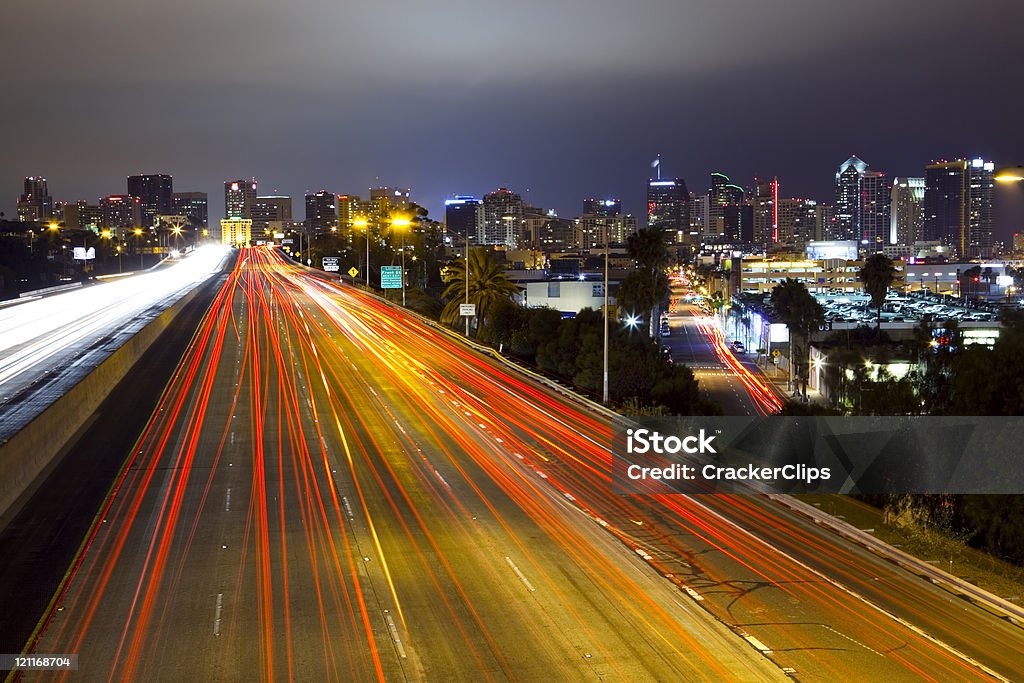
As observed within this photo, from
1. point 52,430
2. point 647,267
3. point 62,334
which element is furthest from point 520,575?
point 647,267

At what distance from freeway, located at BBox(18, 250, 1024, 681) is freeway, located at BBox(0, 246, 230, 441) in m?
4.28

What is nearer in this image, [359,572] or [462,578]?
[462,578]

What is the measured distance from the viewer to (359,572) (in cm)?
1694

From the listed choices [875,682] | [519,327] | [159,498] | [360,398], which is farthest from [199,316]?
[875,682]

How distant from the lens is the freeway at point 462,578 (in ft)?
43.7

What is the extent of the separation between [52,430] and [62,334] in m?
26.3

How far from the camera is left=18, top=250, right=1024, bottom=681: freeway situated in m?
13.3

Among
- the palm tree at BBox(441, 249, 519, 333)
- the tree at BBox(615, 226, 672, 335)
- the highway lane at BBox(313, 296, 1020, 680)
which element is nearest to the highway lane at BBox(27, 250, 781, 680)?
the highway lane at BBox(313, 296, 1020, 680)

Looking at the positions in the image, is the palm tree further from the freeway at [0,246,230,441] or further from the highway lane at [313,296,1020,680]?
the highway lane at [313,296,1020,680]

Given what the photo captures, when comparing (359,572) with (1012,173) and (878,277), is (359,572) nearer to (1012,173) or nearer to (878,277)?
(1012,173)

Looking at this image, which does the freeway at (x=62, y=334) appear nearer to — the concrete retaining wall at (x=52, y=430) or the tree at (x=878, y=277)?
the concrete retaining wall at (x=52, y=430)

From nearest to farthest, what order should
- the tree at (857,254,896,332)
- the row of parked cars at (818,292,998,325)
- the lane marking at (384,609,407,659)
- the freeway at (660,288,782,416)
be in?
1. the lane marking at (384,609,407,659)
2. the freeway at (660,288,782,416)
3. the row of parked cars at (818,292,998,325)
4. the tree at (857,254,896,332)

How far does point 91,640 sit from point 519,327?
46.8 m

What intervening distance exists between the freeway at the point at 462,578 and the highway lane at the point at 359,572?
50mm
